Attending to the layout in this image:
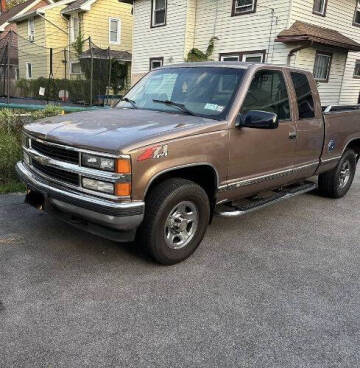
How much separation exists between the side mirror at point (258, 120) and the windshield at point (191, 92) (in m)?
0.20

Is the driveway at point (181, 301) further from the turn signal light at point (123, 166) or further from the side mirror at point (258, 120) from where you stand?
the side mirror at point (258, 120)

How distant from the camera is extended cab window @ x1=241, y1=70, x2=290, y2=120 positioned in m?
4.18

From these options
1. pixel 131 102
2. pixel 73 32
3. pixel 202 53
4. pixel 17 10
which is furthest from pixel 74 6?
pixel 131 102

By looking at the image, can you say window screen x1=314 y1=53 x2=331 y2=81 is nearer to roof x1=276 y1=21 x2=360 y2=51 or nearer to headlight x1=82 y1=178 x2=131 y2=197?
roof x1=276 y1=21 x2=360 y2=51

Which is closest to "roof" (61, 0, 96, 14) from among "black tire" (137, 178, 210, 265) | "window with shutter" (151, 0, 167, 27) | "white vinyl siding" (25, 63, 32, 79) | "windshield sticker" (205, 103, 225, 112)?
"white vinyl siding" (25, 63, 32, 79)

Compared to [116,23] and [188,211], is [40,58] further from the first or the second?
[188,211]

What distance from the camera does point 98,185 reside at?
323 cm

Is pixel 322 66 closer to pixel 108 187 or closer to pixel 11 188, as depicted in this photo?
pixel 11 188

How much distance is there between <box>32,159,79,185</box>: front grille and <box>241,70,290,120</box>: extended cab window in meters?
1.83

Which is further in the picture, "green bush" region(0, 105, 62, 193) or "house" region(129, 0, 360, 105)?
"house" region(129, 0, 360, 105)

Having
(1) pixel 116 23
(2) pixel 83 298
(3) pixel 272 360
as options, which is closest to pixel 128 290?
(2) pixel 83 298

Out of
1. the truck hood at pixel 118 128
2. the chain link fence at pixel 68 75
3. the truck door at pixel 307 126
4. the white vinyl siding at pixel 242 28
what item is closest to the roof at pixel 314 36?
the white vinyl siding at pixel 242 28

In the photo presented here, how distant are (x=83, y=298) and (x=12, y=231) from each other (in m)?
1.67

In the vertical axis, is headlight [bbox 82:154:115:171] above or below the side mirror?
below
